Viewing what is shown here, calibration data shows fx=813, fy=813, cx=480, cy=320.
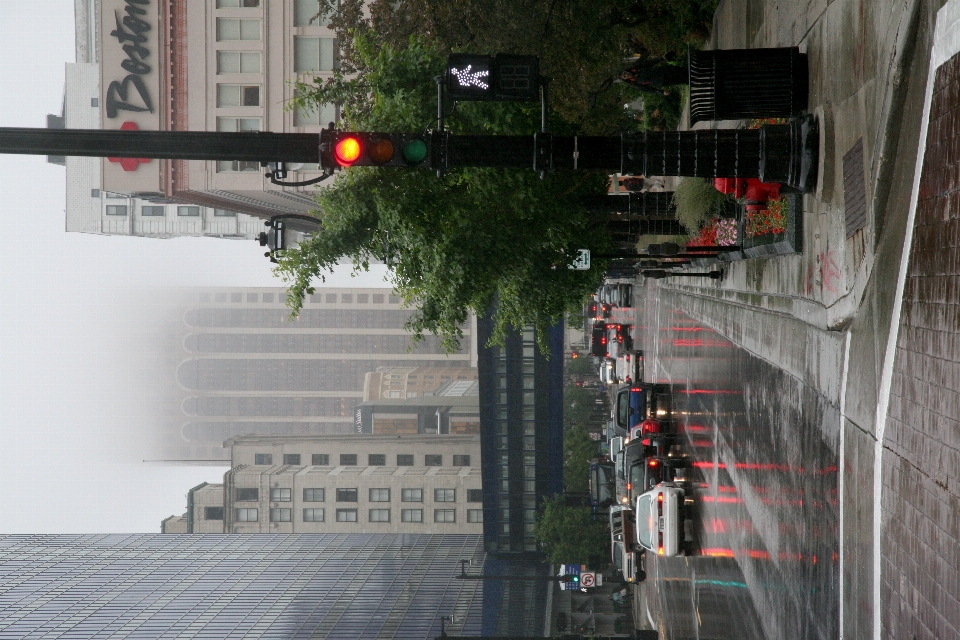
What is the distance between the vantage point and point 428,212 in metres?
18.5

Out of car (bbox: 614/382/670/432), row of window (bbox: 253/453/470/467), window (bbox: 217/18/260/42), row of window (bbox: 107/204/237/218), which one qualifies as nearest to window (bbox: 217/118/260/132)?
window (bbox: 217/18/260/42)

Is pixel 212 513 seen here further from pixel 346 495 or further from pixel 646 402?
pixel 646 402

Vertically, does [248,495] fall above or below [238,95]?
below

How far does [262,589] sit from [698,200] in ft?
203

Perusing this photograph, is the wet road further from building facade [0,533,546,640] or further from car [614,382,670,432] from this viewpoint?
building facade [0,533,546,640]

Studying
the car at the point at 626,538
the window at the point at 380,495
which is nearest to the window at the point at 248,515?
the window at the point at 380,495

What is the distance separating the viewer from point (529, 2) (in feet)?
53.8

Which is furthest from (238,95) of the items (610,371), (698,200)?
(698,200)

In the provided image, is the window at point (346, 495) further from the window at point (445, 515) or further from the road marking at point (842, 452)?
the road marking at point (842, 452)

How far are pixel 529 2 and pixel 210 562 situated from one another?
225 feet

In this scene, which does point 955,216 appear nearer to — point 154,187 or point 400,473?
point 154,187

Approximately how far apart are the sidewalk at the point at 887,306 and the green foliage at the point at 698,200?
12.1 feet

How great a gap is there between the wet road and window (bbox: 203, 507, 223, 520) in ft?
222

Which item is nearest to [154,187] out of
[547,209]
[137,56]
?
[137,56]
